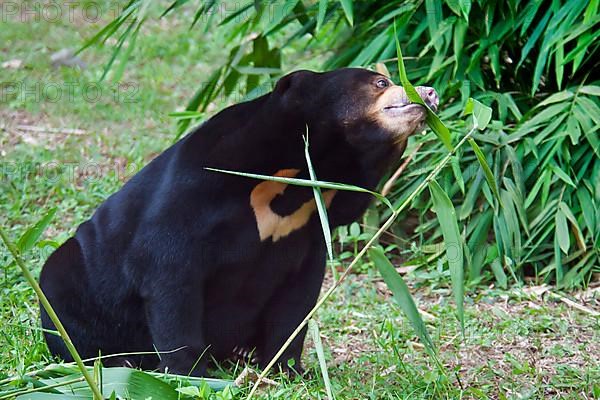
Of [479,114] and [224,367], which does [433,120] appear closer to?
[479,114]

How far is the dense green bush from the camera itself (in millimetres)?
4109

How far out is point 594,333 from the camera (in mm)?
3621

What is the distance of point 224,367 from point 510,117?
1.84 meters

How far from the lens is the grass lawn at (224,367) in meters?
3.04

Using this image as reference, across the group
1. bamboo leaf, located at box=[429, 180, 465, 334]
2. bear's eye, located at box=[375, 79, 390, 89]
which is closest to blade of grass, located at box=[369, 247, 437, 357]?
bamboo leaf, located at box=[429, 180, 465, 334]

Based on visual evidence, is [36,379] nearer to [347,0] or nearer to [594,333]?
[594,333]

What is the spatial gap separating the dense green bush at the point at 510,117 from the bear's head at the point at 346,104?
1.18m

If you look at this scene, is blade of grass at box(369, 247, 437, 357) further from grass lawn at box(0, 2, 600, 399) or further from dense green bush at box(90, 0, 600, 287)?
dense green bush at box(90, 0, 600, 287)

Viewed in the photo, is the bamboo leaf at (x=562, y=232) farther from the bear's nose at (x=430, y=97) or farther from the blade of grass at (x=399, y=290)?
the blade of grass at (x=399, y=290)

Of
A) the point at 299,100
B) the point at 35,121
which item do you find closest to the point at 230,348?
the point at 299,100

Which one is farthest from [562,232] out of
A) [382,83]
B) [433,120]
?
[433,120]

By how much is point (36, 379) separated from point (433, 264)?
2.39 m

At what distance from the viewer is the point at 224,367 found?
328 centimetres

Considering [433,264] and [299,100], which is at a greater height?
[299,100]
